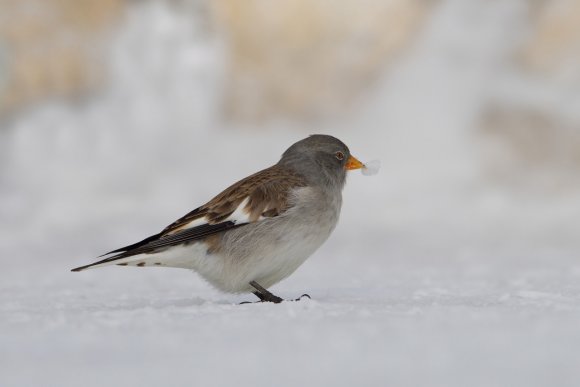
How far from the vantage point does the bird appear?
18.7ft

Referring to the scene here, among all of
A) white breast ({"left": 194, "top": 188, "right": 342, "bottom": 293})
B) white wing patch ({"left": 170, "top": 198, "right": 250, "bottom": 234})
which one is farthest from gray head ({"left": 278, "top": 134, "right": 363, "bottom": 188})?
white wing patch ({"left": 170, "top": 198, "right": 250, "bottom": 234})

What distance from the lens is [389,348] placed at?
13.8ft

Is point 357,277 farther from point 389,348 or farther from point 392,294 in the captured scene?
point 389,348

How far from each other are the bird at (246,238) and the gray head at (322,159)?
0.86ft

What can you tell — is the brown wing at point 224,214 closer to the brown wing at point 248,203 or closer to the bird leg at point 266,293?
the brown wing at point 248,203

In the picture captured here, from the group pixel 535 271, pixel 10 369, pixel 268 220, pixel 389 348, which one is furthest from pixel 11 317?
pixel 535 271

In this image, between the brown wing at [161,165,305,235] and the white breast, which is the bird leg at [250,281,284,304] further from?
the brown wing at [161,165,305,235]

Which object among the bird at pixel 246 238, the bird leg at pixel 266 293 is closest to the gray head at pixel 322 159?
the bird at pixel 246 238

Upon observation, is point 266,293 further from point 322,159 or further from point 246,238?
point 322,159

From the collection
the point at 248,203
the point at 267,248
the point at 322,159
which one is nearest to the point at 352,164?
the point at 322,159

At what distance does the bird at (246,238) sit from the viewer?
5.70m

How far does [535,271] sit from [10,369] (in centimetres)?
467

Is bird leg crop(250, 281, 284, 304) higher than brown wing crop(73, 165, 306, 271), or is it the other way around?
brown wing crop(73, 165, 306, 271)

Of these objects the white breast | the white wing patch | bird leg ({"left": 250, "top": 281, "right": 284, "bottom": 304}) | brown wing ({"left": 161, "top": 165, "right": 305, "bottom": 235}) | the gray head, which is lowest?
bird leg ({"left": 250, "top": 281, "right": 284, "bottom": 304})
